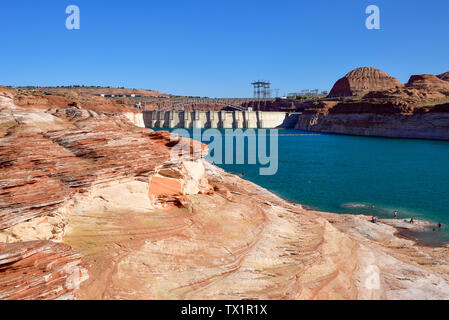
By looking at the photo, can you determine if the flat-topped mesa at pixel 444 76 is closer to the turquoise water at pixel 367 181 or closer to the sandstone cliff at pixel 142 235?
the turquoise water at pixel 367 181

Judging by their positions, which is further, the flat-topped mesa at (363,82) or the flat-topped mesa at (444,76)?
the flat-topped mesa at (363,82)

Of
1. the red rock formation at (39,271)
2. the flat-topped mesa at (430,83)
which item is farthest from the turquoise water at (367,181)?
the flat-topped mesa at (430,83)

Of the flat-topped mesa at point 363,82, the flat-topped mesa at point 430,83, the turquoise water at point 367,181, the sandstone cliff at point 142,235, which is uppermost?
the flat-topped mesa at point 363,82

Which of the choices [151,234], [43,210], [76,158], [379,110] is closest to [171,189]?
[151,234]

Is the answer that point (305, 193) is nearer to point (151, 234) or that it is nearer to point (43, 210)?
point (151, 234)

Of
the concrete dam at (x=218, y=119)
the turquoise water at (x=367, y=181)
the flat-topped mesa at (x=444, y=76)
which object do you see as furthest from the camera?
the flat-topped mesa at (x=444, y=76)

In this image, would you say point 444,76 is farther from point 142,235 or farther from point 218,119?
point 142,235

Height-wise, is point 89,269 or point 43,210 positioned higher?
point 43,210

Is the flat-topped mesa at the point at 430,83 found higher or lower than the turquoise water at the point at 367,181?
higher

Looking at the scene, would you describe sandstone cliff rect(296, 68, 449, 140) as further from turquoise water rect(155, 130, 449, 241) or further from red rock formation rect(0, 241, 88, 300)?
red rock formation rect(0, 241, 88, 300)
